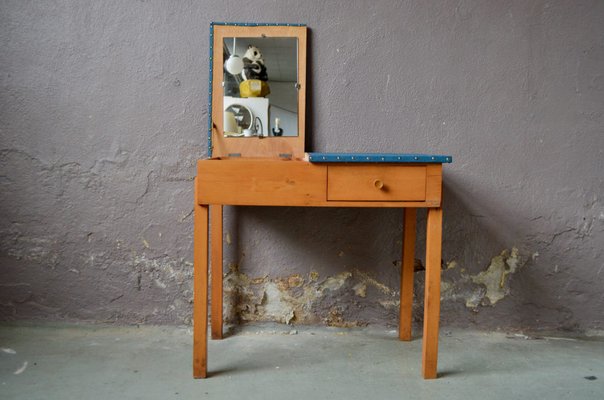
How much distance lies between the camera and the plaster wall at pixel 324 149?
2.36 meters

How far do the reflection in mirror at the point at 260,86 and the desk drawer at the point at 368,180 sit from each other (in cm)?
60

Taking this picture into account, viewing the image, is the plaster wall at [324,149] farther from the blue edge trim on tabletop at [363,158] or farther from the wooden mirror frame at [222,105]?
the blue edge trim on tabletop at [363,158]

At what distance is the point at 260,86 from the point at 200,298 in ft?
3.44

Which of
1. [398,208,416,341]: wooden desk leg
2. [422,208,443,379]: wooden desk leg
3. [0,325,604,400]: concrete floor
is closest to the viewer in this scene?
[0,325,604,400]: concrete floor

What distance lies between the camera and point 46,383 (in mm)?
1822

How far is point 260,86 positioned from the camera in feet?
7.65

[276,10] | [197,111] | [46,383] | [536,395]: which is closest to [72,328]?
[46,383]

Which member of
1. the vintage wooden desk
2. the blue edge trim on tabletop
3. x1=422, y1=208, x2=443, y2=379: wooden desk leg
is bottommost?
Result: x1=422, y1=208, x2=443, y2=379: wooden desk leg

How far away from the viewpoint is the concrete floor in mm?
1789

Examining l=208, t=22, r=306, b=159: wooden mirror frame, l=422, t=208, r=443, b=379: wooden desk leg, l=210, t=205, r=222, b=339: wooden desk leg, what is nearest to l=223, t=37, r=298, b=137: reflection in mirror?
l=208, t=22, r=306, b=159: wooden mirror frame

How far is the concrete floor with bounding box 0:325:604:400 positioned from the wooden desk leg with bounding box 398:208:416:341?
79 mm

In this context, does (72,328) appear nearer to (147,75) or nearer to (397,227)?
(147,75)

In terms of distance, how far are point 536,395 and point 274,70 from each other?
69.4 inches

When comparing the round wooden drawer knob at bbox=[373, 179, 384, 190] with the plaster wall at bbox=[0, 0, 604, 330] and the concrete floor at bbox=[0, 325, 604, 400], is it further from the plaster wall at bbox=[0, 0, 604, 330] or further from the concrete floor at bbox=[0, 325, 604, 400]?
the concrete floor at bbox=[0, 325, 604, 400]
